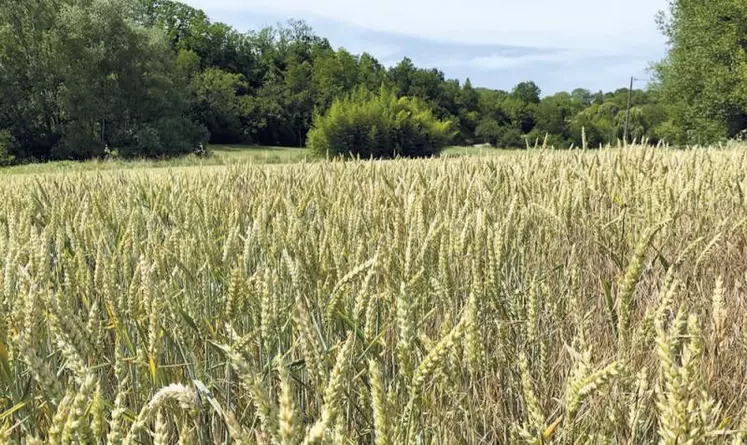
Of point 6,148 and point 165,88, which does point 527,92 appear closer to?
point 165,88

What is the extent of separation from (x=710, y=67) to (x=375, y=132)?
1288cm

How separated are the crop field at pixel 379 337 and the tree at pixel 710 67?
2239 cm

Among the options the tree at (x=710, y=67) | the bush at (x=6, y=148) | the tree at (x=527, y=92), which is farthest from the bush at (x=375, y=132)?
the tree at (x=527, y=92)

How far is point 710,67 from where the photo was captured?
22969mm

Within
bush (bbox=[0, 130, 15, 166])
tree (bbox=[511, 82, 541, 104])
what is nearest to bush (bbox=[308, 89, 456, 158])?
bush (bbox=[0, 130, 15, 166])

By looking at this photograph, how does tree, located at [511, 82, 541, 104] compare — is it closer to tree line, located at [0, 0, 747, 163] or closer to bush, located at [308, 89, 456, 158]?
tree line, located at [0, 0, 747, 163]

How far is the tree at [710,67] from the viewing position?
21828 mm

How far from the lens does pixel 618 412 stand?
31.0 inches

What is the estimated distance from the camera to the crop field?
22.8 inches

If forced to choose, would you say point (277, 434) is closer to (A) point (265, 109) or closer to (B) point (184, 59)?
(A) point (265, 109)

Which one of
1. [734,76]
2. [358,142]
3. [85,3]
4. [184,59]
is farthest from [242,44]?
[734,76]

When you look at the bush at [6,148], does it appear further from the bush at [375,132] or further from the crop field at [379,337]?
the crop field at [379,337]

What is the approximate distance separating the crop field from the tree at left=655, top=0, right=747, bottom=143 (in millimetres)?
22391

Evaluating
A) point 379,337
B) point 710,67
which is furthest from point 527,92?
point 379,337
